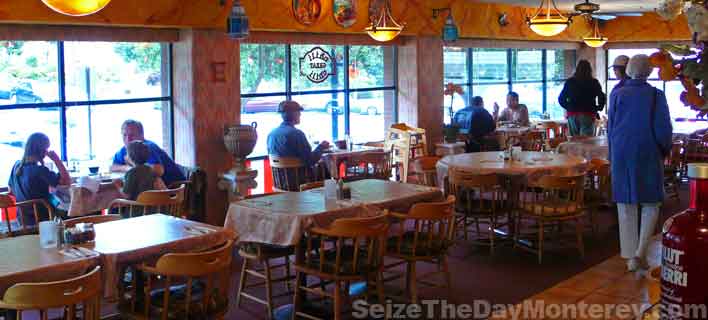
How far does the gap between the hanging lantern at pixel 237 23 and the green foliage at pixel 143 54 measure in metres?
0.94

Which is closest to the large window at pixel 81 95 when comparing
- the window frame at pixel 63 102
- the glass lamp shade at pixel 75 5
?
the window frame at pixel 63 102

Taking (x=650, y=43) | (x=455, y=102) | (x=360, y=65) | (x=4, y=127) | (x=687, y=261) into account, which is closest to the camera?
(x=687, y=261)

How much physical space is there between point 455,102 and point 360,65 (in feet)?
7.86

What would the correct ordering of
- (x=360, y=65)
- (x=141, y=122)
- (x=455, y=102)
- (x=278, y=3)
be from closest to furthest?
(x=141, y=122) < (x=278, y=3) < (x=360, y=65) < (x=455, y=102)

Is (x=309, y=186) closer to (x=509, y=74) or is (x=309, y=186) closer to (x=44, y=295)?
(x=44, y=295)

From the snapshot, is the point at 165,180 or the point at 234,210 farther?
the point at 165,180

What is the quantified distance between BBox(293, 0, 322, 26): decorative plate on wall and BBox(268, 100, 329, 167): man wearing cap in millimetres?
1132

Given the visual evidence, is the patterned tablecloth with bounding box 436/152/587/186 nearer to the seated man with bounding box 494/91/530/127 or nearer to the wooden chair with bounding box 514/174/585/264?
the wooden chair with bounding box 514/174/585/264

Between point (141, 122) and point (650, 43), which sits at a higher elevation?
point (650, 43)

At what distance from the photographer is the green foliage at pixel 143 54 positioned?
7766 millimetres

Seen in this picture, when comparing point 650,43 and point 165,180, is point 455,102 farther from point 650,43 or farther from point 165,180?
point 165,180

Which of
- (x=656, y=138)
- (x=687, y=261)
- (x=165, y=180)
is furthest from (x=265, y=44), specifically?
(x=687, y=261)

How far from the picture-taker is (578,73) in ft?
29.2

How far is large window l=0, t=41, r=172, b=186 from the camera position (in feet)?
22.7
